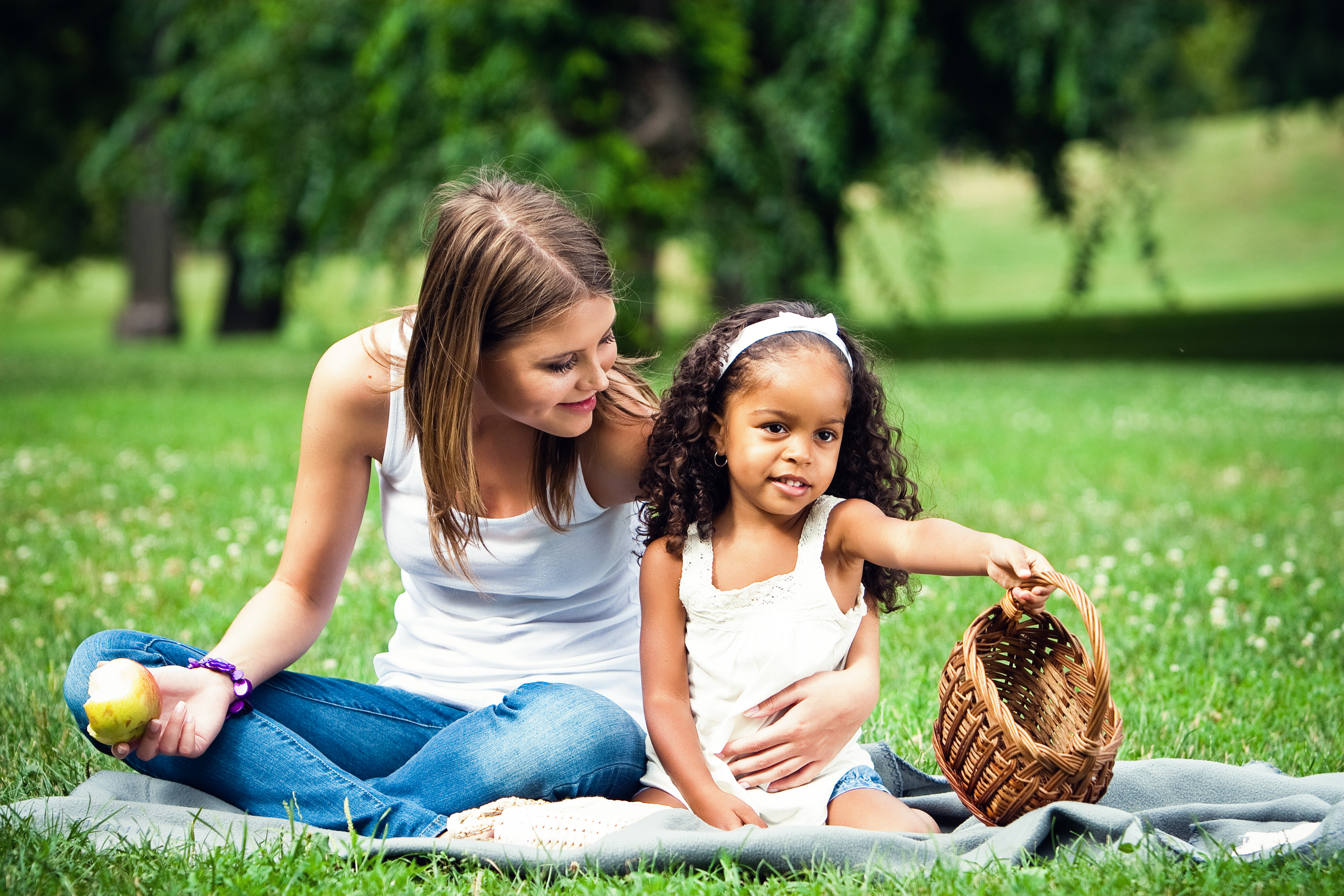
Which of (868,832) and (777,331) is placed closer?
(868,832)

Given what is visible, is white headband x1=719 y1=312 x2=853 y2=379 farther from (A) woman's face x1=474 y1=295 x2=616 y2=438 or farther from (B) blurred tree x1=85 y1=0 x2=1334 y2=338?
(B) blurred tree x1=85 y1=0 x2=1334 y2=338

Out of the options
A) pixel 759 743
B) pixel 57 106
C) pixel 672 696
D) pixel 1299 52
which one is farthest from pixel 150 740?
pixel 57 106

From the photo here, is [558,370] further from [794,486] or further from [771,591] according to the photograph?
[771,591]

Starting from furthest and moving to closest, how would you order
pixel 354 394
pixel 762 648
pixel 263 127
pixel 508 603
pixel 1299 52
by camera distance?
pixel 1299 52 < pixel 263 127 < pixel 508 603 < pixel 354 394 < pixel 762 648

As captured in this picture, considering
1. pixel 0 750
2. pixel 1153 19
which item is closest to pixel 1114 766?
pixel 0 750

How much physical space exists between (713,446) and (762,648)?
1.55ft

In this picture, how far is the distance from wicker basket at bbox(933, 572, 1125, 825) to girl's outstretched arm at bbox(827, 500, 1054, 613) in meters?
0.04

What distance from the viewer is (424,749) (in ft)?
8.91

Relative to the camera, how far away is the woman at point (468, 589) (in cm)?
259

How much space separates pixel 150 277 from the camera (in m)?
20.4

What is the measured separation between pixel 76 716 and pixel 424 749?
29.3 inches

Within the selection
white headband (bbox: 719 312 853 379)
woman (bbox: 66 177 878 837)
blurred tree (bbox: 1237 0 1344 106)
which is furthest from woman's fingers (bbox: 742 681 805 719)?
blurred tree (bbox: 1237 0 1344 106)

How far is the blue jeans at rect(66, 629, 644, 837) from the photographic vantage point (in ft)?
8.61

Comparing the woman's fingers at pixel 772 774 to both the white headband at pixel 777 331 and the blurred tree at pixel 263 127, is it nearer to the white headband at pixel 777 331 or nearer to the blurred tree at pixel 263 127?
the white headband at pixel 777 331
